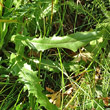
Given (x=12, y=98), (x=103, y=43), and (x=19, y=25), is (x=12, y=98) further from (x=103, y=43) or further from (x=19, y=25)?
(x=103, y=43)

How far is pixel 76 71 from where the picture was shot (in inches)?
54.1

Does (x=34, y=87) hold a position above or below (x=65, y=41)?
below

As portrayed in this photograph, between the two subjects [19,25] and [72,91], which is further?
[19,25]

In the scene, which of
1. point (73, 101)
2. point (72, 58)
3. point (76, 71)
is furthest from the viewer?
point (72, 58)

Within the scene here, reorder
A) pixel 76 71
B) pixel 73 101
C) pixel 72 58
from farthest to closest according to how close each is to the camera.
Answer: pixel 72 58 < pixel 76 71 < pixel 73 101

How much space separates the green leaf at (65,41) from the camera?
1.17m

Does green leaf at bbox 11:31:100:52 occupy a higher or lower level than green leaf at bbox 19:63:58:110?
higher

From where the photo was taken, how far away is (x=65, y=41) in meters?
1.21

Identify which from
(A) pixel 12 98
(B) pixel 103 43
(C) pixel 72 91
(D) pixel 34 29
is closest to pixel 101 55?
(B) pixel 103 43

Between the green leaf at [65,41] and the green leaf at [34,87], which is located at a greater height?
the green leaf at [65,41]

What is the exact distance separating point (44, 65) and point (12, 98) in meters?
0.31

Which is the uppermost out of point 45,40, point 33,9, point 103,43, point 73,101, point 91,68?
point 33,9

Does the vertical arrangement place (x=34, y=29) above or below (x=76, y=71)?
above

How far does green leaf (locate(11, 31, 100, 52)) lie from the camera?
117 centimetres
